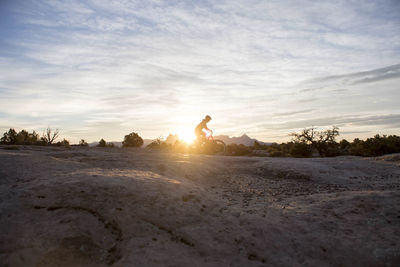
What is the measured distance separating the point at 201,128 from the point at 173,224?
1275 cm

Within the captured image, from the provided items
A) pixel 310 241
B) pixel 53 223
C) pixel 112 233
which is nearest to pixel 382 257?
pixel 310 241

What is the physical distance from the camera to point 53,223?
12.4ft

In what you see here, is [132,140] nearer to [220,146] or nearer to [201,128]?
[220,146]

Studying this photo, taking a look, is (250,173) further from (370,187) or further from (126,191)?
(126,191)

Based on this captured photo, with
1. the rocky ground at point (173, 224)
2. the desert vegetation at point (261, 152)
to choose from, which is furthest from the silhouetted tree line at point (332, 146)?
the rocky ground at point (173, 224)

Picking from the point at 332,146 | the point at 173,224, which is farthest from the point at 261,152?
the point at 173,224

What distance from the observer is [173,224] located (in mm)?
4098

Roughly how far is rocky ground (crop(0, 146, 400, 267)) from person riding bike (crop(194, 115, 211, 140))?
10361 millimetres

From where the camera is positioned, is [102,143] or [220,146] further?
[102,143]

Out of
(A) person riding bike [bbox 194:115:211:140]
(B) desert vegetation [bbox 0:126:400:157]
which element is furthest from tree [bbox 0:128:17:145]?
(A) person riding bike [bbox 194:115:211:140]

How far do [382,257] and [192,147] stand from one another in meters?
14.9

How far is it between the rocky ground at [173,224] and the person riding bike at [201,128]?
10361mm

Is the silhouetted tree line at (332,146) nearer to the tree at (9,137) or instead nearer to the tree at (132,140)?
the tree at (132,140)

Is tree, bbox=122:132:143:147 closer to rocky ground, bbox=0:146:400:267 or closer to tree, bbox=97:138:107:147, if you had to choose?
tree, bbox=97:138:107:147
